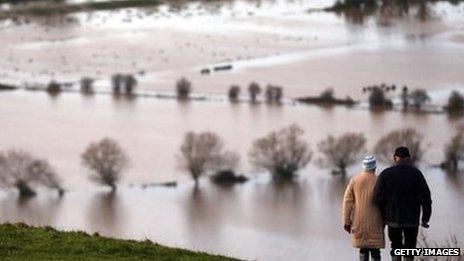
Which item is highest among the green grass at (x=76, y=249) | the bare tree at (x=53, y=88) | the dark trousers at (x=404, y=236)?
the dark trousers at (x=404, y=236)

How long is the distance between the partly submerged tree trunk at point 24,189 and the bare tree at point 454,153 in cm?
500

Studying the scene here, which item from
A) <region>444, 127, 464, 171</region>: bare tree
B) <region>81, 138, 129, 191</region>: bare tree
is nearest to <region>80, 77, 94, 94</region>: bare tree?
<region>81, 138, 129, 191</region>: bare tree

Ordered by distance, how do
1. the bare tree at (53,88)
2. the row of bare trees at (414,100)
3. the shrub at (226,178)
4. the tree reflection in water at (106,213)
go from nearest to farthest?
the tree reflection in water at (106,213)
the shrub at (226,178)
the row of bare trees at (414,100)
the bare tree at (53,88)

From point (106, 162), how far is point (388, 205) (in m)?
9.17

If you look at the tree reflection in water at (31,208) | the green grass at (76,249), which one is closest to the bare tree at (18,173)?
the tree reflection in water at (31,208)

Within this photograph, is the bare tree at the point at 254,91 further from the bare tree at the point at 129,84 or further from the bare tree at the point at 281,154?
the bare tree at the point at 281,154

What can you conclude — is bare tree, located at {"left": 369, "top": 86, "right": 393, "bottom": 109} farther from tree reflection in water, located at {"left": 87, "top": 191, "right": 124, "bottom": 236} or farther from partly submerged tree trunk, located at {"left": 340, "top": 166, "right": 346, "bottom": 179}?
tree reflection in water, located at {"left": 87, "top": 191, "right": 124, "bottom": 236}

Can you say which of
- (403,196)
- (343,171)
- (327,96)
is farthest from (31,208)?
(403,196)

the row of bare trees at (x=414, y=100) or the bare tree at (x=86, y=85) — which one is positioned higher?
the bare tree at (x=86, y=85)

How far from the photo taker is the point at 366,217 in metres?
3.77

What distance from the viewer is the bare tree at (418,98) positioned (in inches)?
636

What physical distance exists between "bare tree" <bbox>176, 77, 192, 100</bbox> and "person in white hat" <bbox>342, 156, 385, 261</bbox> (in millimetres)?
13934

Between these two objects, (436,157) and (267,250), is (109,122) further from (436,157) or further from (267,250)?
(267,250)

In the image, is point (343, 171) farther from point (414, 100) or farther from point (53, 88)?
point (53, 88)
